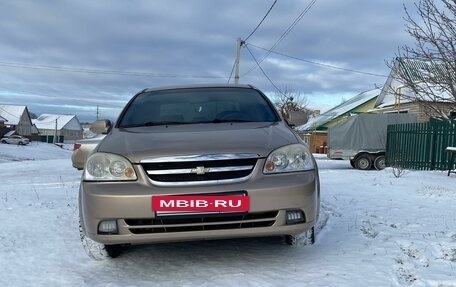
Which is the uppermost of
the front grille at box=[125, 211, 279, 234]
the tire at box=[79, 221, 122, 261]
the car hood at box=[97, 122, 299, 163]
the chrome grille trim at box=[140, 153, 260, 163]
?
the car hood at box=[97, 122, 299, 163]

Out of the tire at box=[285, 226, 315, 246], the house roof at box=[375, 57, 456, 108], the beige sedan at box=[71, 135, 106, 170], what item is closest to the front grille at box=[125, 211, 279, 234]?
the tire at box=[285, 226, 315, 246]

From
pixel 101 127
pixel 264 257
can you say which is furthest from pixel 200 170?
pixel 101 127

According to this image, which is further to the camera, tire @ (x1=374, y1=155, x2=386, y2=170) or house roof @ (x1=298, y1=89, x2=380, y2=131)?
house roof @ (x1=298, y1=89, x2=380, y2=131)

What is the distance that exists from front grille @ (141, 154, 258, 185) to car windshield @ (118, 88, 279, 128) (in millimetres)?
1099

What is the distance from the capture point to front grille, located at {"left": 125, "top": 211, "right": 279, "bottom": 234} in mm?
3338

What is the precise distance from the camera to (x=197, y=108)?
4703mm

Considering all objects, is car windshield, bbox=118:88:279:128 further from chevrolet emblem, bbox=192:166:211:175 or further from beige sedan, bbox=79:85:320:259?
chevrolet emblem, bbox=192:166:211:175

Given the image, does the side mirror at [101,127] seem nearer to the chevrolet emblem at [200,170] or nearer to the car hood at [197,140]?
the car hood at [197,140]

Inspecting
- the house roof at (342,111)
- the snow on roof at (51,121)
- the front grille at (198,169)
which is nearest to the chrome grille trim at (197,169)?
the front grille at (198,169)

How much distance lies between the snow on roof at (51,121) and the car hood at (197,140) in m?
117

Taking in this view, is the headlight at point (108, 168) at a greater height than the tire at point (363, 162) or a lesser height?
greater

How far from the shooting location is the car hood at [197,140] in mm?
3451

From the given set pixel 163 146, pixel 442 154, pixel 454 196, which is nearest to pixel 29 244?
pixel 163 146

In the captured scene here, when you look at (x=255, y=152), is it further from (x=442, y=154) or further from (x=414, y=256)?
(x=442, y=154)
